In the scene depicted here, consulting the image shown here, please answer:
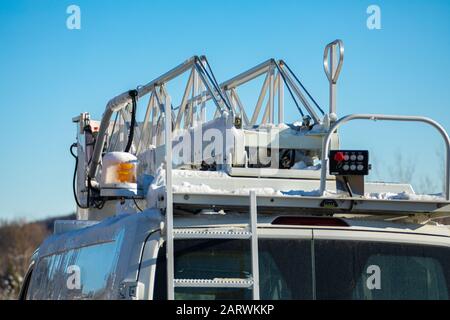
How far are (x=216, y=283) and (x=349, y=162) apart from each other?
4.31ft

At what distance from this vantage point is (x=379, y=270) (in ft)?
22.0

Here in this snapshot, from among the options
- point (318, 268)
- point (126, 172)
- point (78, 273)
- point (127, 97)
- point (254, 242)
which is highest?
point (127, 97)

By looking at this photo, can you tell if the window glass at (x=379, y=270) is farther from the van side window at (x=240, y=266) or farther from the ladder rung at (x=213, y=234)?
the ladder rung at (x=213, y=234)

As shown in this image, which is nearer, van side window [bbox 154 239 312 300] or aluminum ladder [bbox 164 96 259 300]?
aluminum ladder [bbox 164 96 259 300]

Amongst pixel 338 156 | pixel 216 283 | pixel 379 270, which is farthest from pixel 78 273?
pixel 379 270

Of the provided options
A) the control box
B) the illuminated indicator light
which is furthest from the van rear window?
the illuminated indicator light

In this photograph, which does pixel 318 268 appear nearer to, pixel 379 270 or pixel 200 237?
pixel 379 270

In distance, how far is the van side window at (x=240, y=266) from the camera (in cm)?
632

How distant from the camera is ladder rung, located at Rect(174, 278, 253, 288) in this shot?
611 centimetres

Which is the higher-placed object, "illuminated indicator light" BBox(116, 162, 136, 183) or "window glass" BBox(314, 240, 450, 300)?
"illuminated indicator light" BBox(116, 162, 136, 183)

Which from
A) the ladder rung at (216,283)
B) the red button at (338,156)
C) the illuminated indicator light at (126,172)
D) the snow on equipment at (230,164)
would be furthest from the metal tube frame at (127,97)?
the ladder rung at (216,283)

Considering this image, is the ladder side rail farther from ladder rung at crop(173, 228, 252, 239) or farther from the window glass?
the window glass

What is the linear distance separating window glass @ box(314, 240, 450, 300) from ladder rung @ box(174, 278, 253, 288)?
21.1 inches
